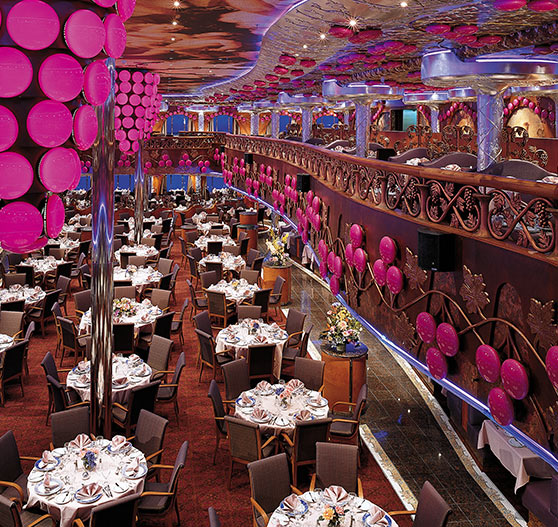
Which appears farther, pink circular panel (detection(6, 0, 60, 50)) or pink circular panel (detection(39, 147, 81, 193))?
pink circular panel (detection(39, 147, 81, 193))

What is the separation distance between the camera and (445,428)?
9.52 metres


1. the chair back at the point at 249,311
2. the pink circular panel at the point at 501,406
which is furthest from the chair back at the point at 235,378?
the pink circular panel at the point at 501,406

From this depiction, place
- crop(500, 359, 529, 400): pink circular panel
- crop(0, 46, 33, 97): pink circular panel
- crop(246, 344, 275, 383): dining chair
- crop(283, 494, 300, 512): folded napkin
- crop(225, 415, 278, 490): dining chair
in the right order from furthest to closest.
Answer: crop(246, 344, 275, 383): dining chair < crop(225, 415, 278, 490): dining chair < crop(283, 494, 300, 512): folded napkin < crop(500, 359, 529, 400): pink circular panel < crop(0, 46, 33, 97): pink circular panel

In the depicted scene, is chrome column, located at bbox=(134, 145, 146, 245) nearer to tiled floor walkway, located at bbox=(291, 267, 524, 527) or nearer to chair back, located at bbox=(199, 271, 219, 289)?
chair back, located at bbox=(199, 271, 219, 289)

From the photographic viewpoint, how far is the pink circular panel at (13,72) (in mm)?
2611

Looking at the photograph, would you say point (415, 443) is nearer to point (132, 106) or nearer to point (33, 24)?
point (33, 24)

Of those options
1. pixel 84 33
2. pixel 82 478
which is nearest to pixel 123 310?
pixel 82 478

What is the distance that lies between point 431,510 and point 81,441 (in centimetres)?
354

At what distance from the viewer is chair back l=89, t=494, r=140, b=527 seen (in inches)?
209

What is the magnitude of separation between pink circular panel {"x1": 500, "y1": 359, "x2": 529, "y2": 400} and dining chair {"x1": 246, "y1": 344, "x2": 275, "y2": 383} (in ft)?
16.1

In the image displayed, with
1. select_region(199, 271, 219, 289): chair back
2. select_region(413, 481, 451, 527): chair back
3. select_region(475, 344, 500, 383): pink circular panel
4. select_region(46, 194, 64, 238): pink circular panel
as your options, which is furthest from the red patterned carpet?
select_region(46, 194, 64, 238): pink circular panel

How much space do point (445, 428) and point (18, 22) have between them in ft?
28.0

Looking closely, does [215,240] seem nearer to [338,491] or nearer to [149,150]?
[149,150]

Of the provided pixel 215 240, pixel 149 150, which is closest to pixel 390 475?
pixel 215 240
